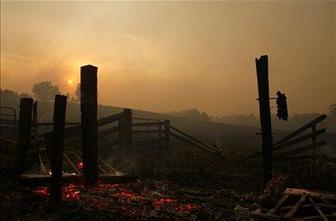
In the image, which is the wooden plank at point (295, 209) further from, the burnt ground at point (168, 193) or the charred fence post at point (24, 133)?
the charred fence post at point (24, 133)

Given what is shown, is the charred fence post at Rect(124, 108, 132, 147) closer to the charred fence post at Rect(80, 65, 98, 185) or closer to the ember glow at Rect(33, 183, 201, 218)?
the ember glow at Rect(33, 183, 201, 218)

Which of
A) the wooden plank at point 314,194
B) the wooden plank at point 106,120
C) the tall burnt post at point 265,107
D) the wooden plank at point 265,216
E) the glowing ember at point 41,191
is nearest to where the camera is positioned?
Answer: the wooden plank at point 265,216

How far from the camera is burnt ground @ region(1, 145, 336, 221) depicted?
25.7 ft

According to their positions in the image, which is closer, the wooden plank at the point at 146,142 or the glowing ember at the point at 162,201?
the glowing ember at the point at 162,201

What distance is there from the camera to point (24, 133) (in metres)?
11.6

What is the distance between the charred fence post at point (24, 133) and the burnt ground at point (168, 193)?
33.2 inches

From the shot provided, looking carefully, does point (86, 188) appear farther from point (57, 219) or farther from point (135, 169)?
point (135, 169)

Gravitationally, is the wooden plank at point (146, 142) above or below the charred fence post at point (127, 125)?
below

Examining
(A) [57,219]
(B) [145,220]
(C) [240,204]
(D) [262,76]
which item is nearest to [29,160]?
(A) [57,219]

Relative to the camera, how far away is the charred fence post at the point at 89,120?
328 inches

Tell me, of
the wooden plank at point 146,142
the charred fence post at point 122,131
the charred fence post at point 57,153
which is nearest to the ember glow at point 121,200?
the charred fence post at point 57,153

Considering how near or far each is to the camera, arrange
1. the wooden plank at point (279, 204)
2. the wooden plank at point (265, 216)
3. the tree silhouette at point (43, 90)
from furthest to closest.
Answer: the tree silhouette at point (43, 90), the wooden plank at point (279, 204), the wooden plank at point (265, 216)

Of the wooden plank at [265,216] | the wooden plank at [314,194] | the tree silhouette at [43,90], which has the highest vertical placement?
the tree silhouette at [43,90]

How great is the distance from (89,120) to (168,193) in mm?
3283
